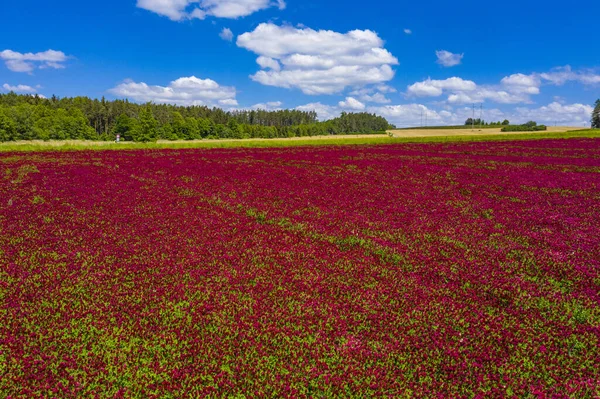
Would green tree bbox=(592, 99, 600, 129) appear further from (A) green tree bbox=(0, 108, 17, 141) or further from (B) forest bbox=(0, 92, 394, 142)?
(A) green tree bbox=(0, 108, 17, 141)

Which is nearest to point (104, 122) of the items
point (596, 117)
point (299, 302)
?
point (299, 302)

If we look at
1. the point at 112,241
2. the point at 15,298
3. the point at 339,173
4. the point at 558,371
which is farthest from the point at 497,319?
the point at 339,173

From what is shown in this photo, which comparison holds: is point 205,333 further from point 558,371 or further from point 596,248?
point 596,248

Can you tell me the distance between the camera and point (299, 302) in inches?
262

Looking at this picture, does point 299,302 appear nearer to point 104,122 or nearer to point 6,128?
point 6,128

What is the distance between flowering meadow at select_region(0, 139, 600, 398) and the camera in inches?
185

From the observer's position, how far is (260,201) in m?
16.1

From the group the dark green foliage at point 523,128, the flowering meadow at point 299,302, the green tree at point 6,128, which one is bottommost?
the flowering meadow at point 299,302

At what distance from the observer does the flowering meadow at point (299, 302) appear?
15.4 feet

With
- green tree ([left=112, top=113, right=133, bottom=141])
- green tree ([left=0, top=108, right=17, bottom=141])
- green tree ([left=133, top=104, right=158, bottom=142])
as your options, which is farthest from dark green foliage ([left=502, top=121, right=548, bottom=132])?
green tree ([left=0, top=108, right=17, bottom=141])

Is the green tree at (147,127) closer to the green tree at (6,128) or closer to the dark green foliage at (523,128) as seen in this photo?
the green tree at (6,128)

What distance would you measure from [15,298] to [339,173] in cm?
2187

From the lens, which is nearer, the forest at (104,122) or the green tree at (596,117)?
the forest at (104,122)

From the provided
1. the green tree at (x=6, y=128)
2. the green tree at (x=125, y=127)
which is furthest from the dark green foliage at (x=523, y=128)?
the green tree at (x=6, y=128)
